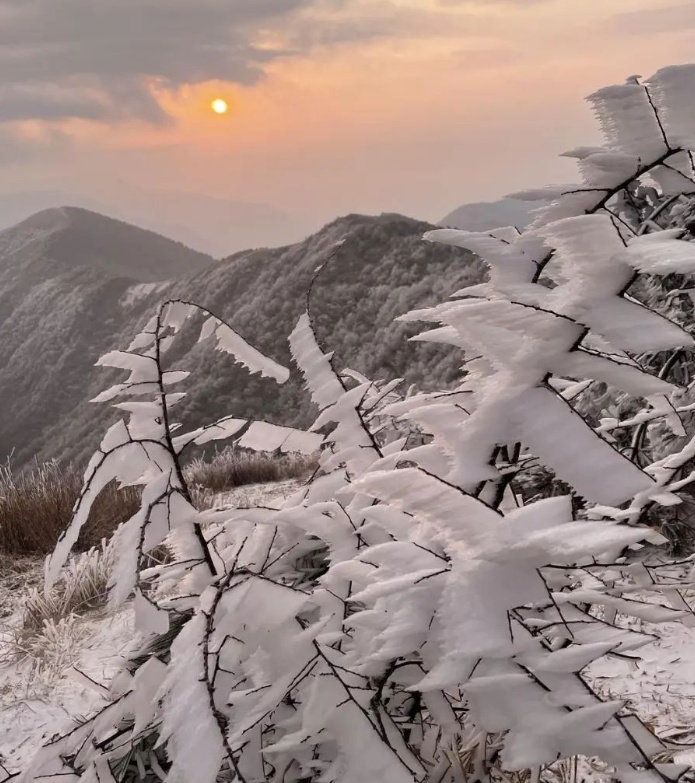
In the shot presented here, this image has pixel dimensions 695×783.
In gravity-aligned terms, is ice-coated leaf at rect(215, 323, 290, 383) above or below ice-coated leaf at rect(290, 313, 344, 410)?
above

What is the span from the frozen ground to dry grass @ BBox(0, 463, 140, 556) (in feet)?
2.16

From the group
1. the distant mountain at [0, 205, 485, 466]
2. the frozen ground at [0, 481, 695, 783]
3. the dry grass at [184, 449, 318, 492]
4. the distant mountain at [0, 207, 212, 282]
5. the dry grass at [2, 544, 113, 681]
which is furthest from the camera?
the distant mountain at [0, 207, 212, 282]

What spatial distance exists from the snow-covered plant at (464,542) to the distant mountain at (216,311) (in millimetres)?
7047

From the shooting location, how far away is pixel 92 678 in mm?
2133

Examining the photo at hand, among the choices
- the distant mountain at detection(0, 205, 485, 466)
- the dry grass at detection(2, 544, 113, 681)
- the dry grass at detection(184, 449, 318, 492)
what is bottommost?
the distant mountain at detection(0, 205, 485, 466)

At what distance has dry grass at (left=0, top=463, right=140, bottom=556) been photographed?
137 inches

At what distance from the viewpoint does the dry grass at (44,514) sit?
3.47 metres

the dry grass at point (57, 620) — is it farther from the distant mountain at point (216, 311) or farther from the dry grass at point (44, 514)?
the distant mountain at point (216, 311)

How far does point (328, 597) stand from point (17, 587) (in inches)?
117

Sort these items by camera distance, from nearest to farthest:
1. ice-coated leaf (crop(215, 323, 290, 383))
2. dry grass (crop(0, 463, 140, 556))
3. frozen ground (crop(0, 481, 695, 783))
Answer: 1. ice-coated leaf (crop(215, 323, 290, 383))
2. frozen ground (crop(0, 481, 695, 783))
3. dry grass (crop(0, 463, 140, 556))

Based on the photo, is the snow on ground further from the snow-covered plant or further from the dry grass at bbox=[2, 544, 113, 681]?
the snow-covered plant

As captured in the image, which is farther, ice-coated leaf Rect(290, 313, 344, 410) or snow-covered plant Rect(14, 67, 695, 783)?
ice-coated leaf Rect(290, 313, 344, 410)

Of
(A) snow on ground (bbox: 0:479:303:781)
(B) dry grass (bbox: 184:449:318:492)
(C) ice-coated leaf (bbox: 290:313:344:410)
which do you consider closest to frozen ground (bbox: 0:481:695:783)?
(A) snow on ground (bbox: 0:479:303:781)

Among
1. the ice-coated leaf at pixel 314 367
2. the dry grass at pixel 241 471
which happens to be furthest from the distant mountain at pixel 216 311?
the ice-coated leaf at pixel 314 367
